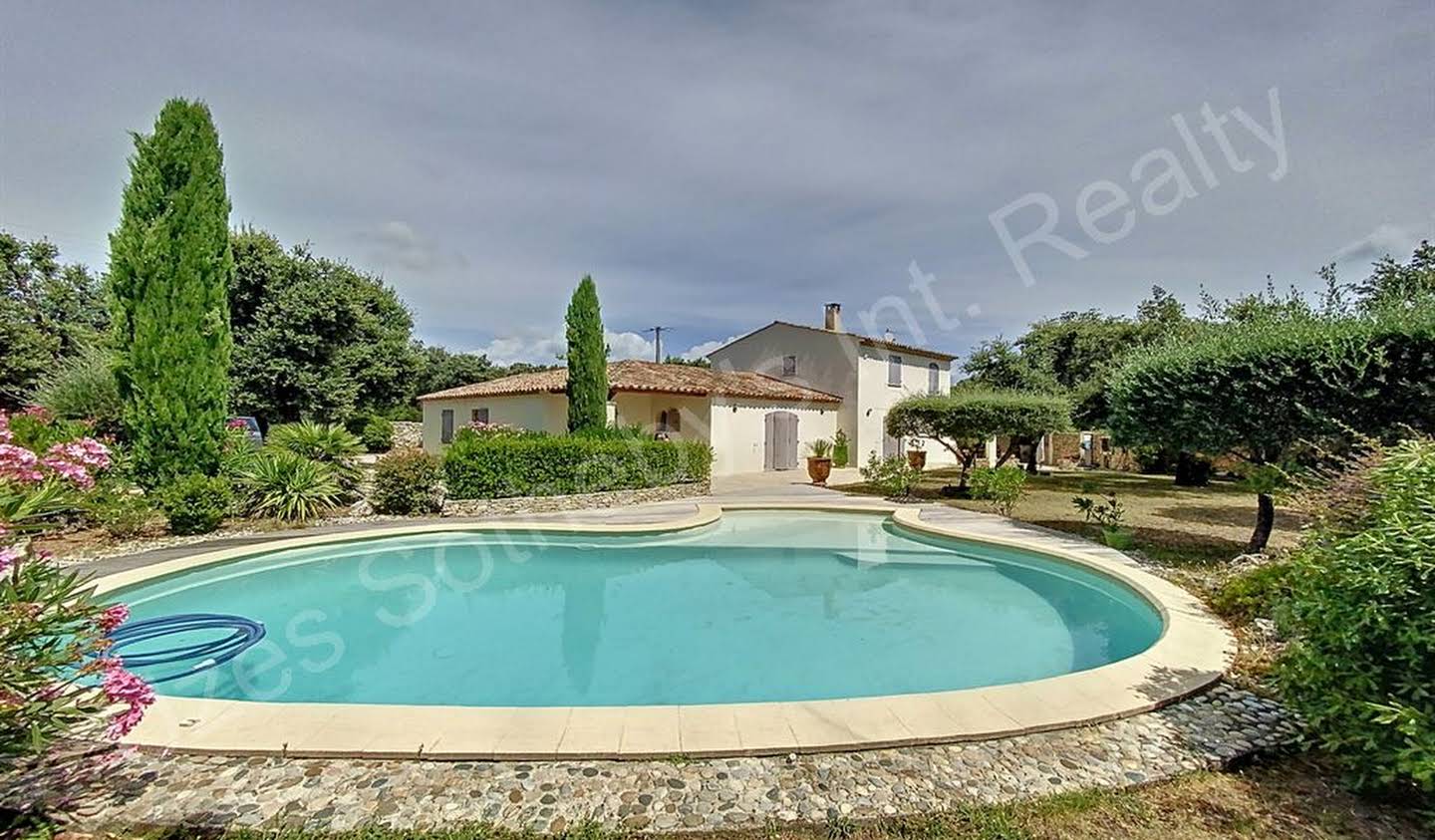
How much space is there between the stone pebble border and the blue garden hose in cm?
299

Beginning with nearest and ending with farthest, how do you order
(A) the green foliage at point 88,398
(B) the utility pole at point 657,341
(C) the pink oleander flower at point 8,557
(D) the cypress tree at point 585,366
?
(C) the pink oleander flower at point 8,557 < (A) the green foliage at point 88,398 < (D) the cypress tree at point 585,366 < (B) the utility pole at point 657,341

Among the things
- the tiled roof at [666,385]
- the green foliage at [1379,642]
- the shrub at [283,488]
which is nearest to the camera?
the green foliage at [1379,642]

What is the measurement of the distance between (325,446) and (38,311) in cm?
2718

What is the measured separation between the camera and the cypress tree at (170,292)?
1106 centimetres

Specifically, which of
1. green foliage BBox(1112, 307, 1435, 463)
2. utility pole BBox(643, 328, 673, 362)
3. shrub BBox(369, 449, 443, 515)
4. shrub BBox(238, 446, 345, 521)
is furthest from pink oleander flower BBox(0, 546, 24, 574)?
utility pole BBox(643, 328, 673, 362)

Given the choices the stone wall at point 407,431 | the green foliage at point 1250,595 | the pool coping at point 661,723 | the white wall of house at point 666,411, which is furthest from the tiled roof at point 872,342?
the pool coping at point 661,723

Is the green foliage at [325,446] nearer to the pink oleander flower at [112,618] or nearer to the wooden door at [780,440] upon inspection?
the pink oleander flower at [112,618]

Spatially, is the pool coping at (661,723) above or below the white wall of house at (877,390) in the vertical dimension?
below

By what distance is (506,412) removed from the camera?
23344 mm

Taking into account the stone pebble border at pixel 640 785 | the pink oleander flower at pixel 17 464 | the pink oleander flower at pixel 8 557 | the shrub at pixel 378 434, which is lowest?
the stone pebble border at pixel 640 785

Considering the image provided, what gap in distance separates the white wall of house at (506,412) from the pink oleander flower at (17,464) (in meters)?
17.6

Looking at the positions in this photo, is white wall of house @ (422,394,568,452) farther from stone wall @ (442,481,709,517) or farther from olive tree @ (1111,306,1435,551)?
olive tree @ (1111,306,1435,551)

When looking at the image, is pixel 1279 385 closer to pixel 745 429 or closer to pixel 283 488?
pixel 745 429

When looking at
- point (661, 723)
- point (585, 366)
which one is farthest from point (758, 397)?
point (661, 723)
